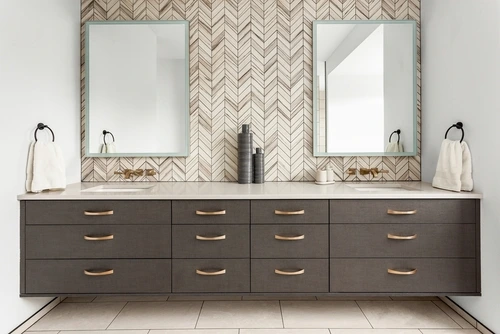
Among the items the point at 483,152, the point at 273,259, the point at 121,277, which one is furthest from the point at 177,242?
the point at 483,152

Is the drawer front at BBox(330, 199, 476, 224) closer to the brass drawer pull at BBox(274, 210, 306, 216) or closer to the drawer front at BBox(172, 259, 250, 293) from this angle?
the brass drawer pull at BBox(274, 210, 306, 216)

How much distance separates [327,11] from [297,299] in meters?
2.04

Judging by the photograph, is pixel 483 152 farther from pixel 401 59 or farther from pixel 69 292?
pixel 69 292

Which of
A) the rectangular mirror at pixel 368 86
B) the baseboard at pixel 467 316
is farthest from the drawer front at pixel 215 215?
the baseboard at pixel 467 316

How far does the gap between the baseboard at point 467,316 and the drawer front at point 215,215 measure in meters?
1.39

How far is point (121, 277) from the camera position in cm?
201

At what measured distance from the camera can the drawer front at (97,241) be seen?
1982mm

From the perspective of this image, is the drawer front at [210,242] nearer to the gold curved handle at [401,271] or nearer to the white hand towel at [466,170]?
the gold curved handle at [401,271]

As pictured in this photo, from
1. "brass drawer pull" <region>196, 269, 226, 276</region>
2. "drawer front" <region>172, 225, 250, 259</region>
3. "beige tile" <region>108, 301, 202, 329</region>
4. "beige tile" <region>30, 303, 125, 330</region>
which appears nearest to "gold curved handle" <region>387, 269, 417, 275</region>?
"drawer front" <region>172, 225, 250, 259</region>

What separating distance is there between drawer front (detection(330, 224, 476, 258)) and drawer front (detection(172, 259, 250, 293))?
1.67ft

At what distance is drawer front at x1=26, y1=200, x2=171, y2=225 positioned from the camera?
1.98 metres

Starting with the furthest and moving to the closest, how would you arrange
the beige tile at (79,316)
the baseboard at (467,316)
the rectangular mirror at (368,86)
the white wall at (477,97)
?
the rectangular mirror at (368,86)
the beige tile at (79,316)
the baseboard at (467,316)
the white wall at (477,97)

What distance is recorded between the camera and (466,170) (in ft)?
6.71

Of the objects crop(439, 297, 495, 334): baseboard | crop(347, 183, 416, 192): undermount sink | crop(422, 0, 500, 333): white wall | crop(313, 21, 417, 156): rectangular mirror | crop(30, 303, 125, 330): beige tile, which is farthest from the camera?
crop(313, 21, 417, 156): rectangular mirror
